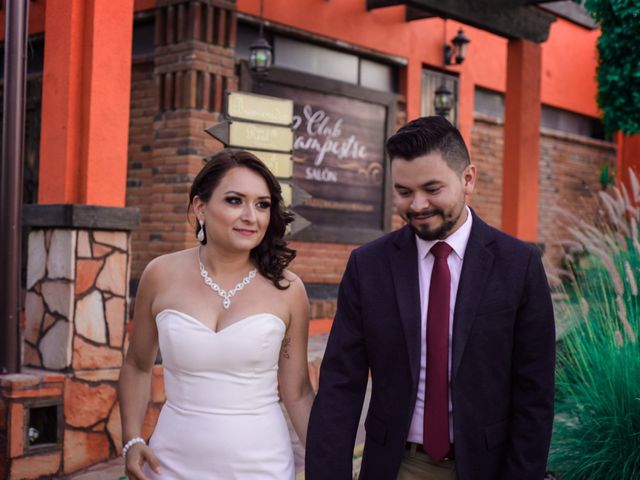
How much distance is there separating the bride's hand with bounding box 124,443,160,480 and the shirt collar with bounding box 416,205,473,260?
1.08m

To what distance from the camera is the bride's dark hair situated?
2676 mm

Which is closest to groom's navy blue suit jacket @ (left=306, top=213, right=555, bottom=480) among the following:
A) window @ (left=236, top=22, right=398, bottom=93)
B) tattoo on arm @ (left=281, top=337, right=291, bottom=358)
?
tattoo on arm @ (left=281, top=337, right=291, bottom=358)

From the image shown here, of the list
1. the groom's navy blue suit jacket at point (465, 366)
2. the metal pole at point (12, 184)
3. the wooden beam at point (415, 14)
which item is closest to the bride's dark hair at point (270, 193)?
the groom's navy blue suit jacket at point (465, 366)

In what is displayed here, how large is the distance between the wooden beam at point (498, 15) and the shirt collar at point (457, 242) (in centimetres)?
661

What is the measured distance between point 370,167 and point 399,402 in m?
7.70

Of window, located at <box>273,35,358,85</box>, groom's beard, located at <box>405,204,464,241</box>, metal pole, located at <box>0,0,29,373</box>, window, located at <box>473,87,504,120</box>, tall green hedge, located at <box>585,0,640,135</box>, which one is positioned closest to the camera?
groom's beard, located at <box>405,204,464,241</box>

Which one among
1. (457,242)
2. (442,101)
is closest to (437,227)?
(457,242)

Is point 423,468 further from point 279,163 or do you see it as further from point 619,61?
point 619,61

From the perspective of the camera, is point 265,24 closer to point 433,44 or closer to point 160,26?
point 160,26

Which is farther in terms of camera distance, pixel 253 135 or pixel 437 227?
pixel 253 135

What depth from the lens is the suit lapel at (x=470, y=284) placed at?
2.22 meters

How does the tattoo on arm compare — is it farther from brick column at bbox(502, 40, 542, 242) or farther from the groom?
brick column at bbox(502, 40, 542, 242)

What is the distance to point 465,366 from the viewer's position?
2.22 meters

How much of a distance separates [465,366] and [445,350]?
7 cm
